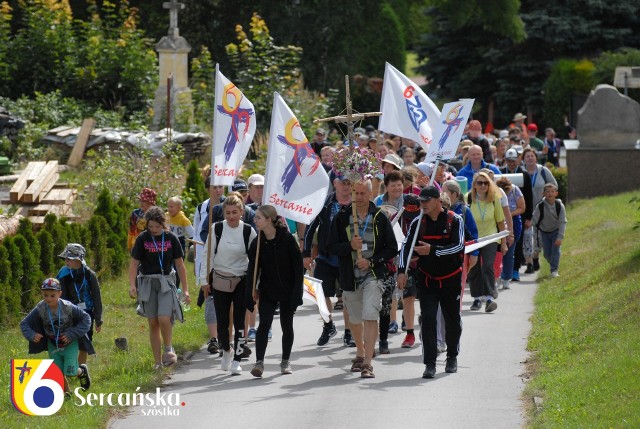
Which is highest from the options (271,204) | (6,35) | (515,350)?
(6,35)

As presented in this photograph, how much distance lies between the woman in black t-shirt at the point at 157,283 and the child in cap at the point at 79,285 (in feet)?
1.99

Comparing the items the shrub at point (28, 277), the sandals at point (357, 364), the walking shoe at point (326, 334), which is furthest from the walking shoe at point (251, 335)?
the shrub at point (28, 277)

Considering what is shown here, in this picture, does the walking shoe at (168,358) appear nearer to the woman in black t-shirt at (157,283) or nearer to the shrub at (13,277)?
the woman in black t-shirt at (157,283)

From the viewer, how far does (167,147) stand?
2250 centimetres

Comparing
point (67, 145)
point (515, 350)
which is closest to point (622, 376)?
point (515, 350)

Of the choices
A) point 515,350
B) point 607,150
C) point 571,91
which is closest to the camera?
point 515,350

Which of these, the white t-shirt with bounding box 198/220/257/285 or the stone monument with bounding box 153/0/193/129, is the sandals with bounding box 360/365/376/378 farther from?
the stone monument with bounding box 153/0/193/129

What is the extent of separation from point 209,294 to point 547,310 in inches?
174

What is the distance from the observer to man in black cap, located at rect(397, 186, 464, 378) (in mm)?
12016

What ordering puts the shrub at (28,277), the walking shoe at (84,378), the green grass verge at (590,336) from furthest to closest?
1. the shrub at (28,277)
2. the walking shoe at (84,378)
3. the green grass verge at (590,336)

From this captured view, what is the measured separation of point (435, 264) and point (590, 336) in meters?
1.85

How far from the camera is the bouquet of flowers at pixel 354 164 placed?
13000 millimetres

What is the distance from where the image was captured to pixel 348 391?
11484 mm

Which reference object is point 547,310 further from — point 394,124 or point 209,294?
point 209,294
